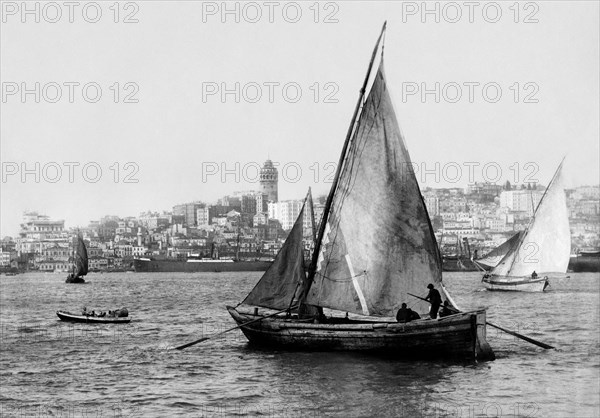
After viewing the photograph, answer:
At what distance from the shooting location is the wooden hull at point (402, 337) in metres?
30.4

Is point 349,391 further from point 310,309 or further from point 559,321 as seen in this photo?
point 559,321

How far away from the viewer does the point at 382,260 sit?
32.0 meters

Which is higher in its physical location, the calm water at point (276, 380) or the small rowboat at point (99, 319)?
the small rowboat at point (99, 319)

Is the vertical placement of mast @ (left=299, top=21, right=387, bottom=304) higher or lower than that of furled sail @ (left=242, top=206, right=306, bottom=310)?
higher

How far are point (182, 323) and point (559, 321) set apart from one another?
769 inches

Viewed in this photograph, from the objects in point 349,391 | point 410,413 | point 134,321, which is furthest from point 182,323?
point 410,413

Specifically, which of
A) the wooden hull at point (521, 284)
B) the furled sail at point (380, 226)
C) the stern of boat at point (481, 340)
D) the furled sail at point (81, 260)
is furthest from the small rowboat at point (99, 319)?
the furled sail at point (81, 260)

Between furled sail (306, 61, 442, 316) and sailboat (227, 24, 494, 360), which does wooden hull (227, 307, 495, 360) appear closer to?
sailboat (227, 24, 494, 360)

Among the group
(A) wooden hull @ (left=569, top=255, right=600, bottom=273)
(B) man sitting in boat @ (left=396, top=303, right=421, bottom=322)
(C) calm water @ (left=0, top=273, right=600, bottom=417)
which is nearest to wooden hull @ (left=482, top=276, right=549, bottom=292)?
(C) calm water @ (left=0, top=273, right=600, bottom=417)

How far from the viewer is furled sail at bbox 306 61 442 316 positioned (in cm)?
3153

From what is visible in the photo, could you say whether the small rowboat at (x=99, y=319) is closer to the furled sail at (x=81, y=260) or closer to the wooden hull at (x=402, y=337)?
the wooden hull at (x=402, y=337)

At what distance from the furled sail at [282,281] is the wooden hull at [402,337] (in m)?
2.41

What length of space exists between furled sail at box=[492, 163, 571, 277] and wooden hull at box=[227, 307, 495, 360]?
37310 millimetres

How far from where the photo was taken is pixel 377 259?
3206 cm
